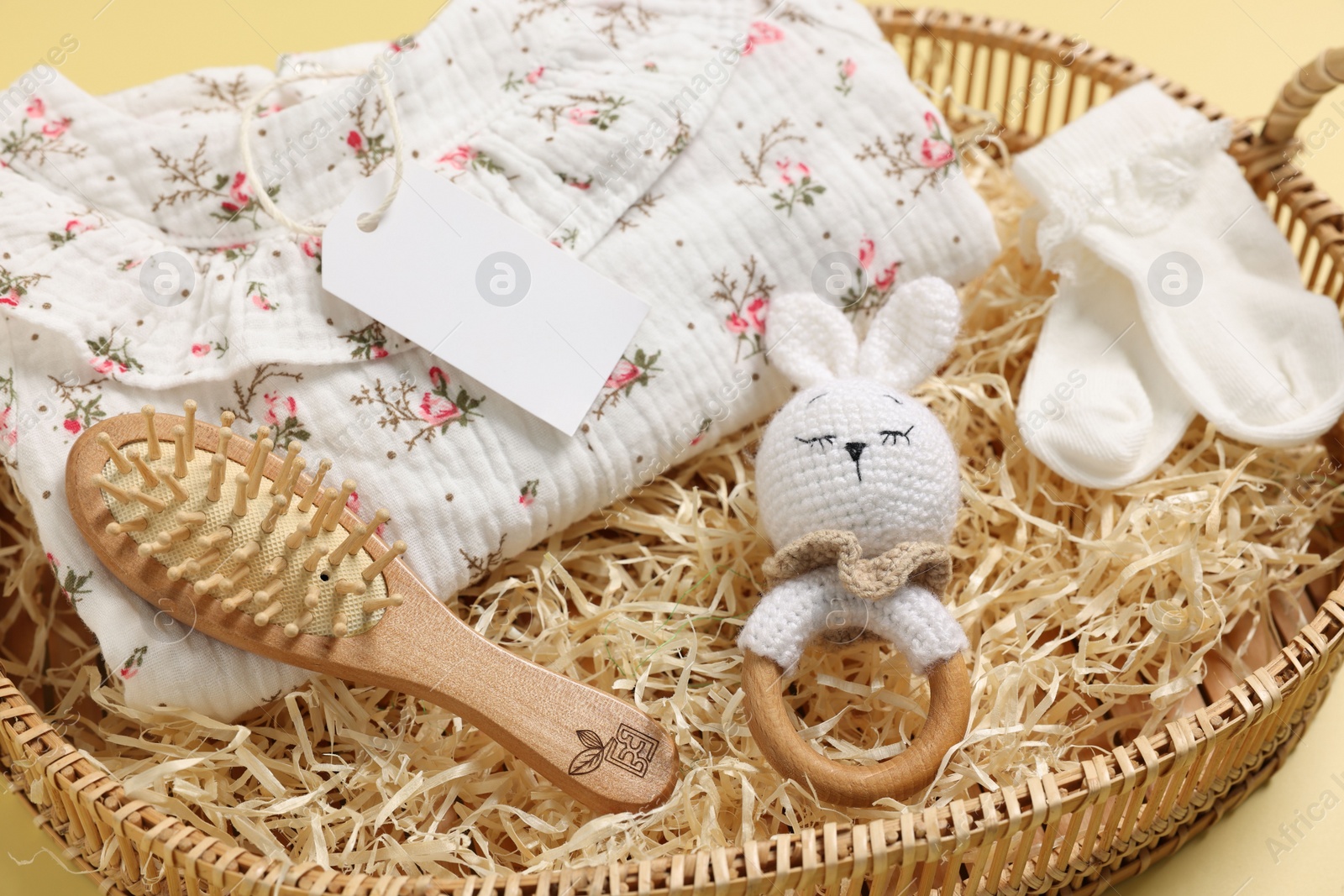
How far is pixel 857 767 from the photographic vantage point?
0.81 meters

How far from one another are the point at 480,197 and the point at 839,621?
464mm

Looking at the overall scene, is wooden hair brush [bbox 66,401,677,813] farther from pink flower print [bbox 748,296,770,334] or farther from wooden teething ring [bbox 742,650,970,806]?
pink flower print [bbox 748,296,770,334]

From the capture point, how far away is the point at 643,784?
0.80 meters

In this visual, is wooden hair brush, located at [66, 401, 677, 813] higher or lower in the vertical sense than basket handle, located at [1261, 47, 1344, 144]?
lower

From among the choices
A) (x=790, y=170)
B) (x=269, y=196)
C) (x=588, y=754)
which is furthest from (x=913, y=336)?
(x=269, y=196)

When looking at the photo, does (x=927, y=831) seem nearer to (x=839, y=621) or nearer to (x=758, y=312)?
(x=839, y=621)

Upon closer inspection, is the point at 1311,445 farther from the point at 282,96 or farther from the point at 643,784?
the point at 282,96

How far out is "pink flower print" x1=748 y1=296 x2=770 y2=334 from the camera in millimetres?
988

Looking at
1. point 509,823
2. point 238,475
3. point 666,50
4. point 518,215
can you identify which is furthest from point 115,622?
point 666,50

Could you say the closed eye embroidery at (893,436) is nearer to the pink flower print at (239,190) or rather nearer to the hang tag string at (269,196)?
the hang tag string at (269,196)

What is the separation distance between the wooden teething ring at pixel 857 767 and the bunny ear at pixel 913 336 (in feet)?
0.86

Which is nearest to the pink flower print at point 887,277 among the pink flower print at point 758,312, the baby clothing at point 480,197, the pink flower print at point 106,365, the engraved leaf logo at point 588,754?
the baby clothing at point 480,197

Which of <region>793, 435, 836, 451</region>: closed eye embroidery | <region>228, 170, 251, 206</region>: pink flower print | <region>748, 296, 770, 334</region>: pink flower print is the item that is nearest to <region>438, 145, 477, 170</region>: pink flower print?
<region>228, 170, 251, 206</region>: pink flower print

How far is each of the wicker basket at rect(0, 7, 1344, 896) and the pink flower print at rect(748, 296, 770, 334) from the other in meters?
0.45
